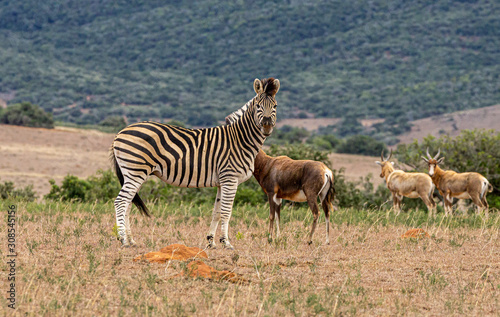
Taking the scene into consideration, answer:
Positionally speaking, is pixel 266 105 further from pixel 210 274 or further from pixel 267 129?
pixel 210 274

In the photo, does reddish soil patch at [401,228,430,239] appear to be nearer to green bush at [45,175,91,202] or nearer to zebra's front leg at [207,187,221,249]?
zebra's front leg at [207,187,221,249]

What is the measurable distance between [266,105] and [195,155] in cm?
138

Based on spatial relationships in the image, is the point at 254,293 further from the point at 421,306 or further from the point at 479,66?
the point at 479,66

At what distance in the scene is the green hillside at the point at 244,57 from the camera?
374ft

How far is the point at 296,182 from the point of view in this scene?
11492 mm

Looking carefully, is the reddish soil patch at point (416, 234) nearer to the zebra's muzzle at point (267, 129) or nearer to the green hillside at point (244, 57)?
the zebra's muzzle at point (267, 129)

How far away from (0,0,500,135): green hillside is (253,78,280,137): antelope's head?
8903 cm

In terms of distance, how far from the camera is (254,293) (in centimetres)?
764

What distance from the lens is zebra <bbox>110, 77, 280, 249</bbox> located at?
9.91m

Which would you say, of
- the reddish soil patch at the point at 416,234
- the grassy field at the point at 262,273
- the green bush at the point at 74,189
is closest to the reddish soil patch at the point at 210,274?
the grassy field at the point at 262,273

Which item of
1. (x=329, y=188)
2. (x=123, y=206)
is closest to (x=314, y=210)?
(x=329, y=188)

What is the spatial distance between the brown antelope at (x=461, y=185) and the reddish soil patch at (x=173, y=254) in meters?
11.5

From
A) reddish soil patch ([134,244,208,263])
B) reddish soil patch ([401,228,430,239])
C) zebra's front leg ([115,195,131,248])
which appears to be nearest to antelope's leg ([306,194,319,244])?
reddish soil patch ([401,228,430,239])

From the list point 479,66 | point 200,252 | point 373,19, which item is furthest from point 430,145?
point 373,19
